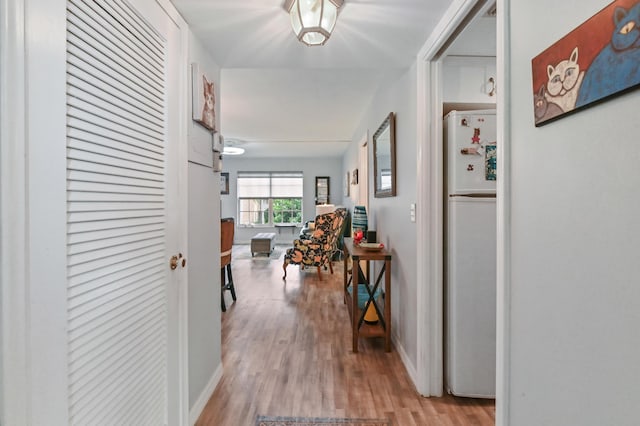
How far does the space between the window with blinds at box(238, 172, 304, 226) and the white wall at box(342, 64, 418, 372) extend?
5.77m

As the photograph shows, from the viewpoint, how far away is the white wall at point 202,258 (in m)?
1.65

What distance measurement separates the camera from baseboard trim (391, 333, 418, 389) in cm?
197

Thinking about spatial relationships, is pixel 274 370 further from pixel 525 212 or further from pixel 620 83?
pixel 620 83

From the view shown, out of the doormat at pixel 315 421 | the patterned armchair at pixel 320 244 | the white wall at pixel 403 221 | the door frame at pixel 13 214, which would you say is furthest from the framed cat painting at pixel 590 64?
the patterned armchair at pixel 320 244

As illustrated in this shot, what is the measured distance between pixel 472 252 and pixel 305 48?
159cm

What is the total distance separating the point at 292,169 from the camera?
855cm

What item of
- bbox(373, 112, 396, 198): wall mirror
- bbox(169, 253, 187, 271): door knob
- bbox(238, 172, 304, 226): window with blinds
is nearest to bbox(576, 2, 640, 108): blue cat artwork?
bbox(169, 253, 187, 271): door knob

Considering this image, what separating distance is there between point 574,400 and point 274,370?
1.80 metres

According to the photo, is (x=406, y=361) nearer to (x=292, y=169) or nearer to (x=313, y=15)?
(x=313, y=15)

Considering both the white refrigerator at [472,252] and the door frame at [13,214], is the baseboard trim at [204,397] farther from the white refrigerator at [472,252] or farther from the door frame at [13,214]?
the white refrigerator at [472,252]

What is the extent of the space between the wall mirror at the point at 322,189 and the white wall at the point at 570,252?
24.6ft

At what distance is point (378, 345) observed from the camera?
8.39ft

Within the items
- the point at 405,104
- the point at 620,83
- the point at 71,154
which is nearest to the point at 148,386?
the point at 71,154

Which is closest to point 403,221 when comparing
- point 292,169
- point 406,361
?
point 406,361
